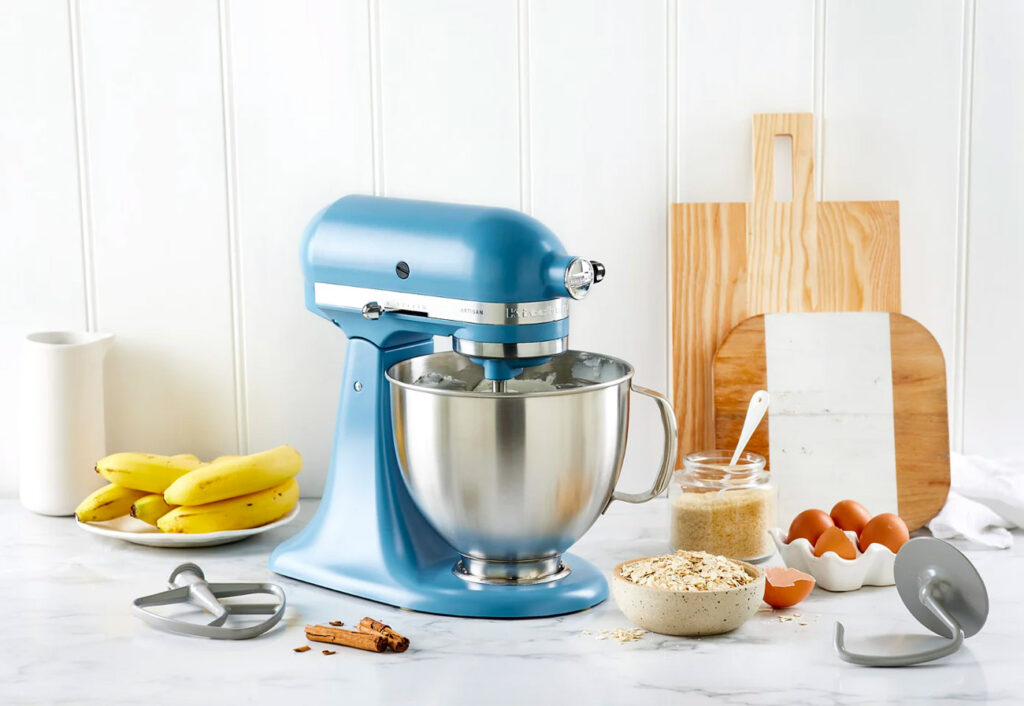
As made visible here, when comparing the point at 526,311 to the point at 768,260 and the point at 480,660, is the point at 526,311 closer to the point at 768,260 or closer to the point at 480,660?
the point at 480,660

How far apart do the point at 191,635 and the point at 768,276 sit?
0.84 meters

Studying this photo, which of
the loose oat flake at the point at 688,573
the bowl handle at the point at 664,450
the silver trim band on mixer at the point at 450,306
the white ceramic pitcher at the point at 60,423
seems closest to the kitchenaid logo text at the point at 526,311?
the silver trim band on mixer at the point at 450,306

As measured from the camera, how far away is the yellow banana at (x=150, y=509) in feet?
4.19

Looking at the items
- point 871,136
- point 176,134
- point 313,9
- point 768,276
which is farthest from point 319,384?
point 871,136

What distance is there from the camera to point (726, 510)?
122 cm

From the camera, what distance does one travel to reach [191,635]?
3.41 feet

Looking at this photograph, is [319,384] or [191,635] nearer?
[191,635]

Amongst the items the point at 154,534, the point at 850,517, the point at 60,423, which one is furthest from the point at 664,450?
the point at 60,423

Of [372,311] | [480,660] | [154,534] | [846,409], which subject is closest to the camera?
[480,660]

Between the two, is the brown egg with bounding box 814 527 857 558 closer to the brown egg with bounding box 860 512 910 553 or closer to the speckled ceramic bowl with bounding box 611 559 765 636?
the brown egg with bounding box 860 512 910 553

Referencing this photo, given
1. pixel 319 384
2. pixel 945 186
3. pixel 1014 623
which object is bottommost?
pixel 1014 623

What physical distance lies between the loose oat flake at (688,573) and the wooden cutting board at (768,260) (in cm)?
37

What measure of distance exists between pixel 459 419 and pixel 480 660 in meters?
0.22

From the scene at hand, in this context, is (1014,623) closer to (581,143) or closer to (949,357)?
(949,357)
